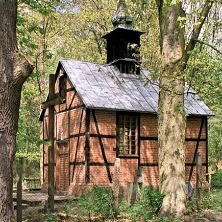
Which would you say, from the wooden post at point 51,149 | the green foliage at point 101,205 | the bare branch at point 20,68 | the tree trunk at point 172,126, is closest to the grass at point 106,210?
the green foliage at point 101,205

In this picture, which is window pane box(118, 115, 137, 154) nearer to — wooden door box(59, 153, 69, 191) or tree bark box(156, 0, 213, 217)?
wooden door box(59, 153, 69, 191)

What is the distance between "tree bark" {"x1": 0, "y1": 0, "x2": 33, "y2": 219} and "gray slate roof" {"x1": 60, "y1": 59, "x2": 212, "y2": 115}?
36.2 feet

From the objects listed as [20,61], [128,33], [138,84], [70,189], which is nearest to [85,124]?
[70,189]

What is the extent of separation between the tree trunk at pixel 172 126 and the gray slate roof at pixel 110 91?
5.63 m

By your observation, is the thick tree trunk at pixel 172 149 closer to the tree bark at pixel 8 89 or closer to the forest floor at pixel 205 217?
the forest floor at pixel 205 217

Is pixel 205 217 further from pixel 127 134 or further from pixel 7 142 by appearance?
pixel 7 142

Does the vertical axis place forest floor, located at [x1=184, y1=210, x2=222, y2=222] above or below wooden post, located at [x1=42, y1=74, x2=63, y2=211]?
below

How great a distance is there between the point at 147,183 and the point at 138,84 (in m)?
4.77

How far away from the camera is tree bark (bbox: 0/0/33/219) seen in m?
4.71

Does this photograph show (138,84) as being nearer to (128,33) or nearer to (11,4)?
(128,33)

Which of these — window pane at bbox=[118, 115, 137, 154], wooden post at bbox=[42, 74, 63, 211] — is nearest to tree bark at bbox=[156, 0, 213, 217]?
wooden post at bbox=[42, 74, 63, 211]

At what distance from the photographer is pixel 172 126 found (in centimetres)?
1050

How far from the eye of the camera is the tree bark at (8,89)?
471cm

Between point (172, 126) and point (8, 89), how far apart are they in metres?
6.35
